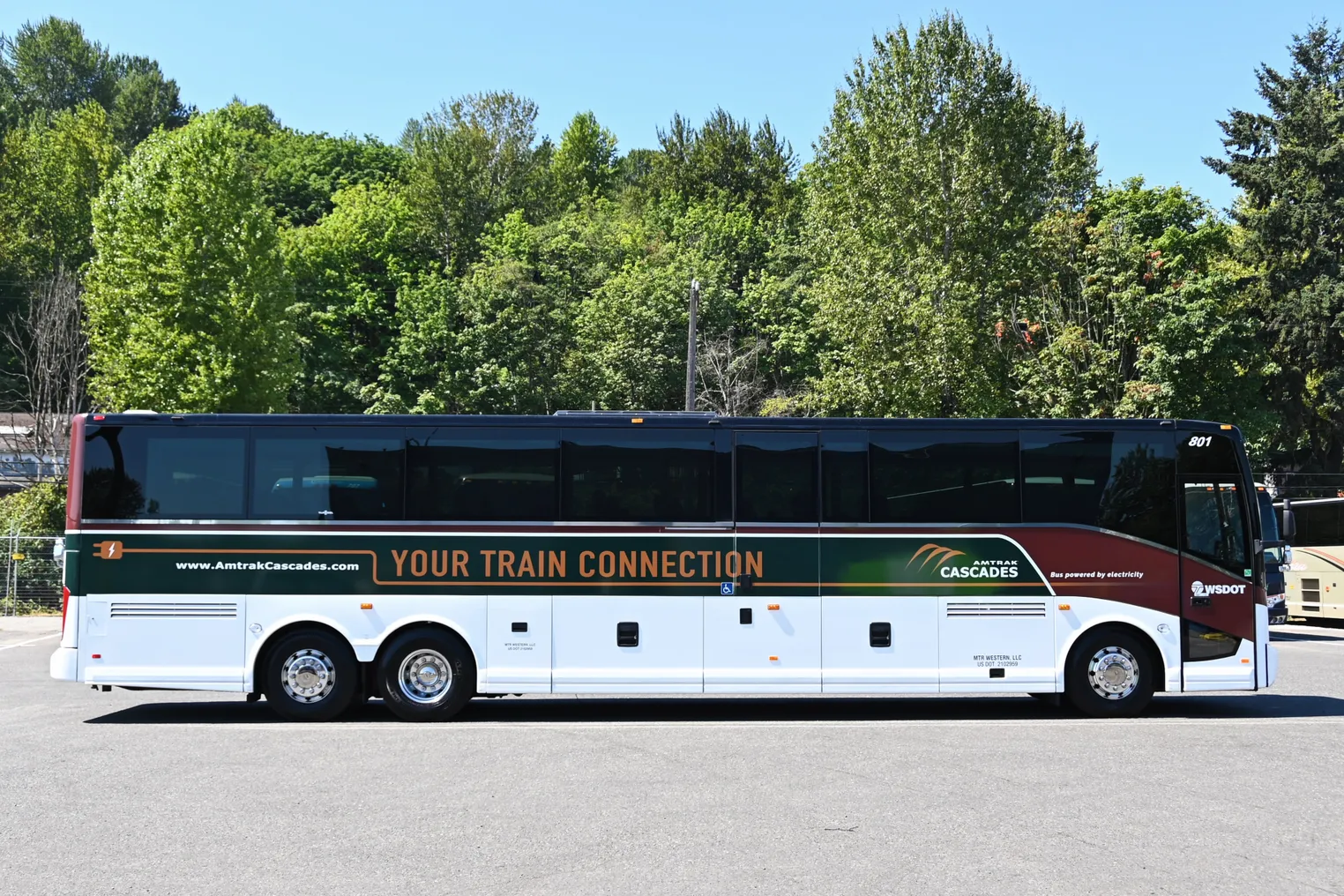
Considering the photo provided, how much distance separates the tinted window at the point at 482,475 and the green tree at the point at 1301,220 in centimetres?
4179

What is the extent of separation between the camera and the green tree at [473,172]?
64.5 metres

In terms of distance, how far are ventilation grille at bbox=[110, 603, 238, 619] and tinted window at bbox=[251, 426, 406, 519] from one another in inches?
41.7

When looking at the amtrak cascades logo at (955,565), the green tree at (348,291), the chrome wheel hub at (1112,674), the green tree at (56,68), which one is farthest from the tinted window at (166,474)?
the green tree at (56,68)

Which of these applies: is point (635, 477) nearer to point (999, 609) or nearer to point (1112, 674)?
point (999, 609)

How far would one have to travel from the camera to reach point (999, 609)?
14.1 metres

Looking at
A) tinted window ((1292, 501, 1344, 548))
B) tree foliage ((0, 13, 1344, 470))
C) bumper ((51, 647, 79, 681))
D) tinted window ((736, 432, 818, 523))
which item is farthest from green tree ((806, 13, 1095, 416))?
bumper ((51, 647, 79, 681))

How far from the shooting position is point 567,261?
62969 mm

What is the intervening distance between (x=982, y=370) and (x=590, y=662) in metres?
29.9

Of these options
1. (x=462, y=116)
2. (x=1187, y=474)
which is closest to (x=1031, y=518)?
(x=1187, y=474)

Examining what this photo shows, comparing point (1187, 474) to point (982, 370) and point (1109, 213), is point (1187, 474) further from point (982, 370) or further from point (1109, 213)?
point (1109, 213)

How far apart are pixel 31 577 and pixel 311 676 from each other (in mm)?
22401

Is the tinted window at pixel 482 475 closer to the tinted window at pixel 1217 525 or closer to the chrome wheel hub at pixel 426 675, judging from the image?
the chrome wheel hub at pixel 426 675

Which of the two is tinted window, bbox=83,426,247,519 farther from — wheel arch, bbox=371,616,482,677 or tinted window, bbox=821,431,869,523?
tinted window, bbox=821,431,869,523

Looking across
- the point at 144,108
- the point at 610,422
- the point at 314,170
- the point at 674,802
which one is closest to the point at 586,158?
the point at 314,170
